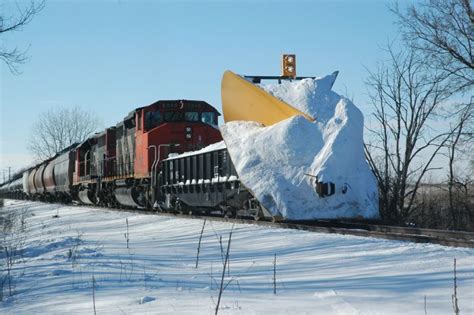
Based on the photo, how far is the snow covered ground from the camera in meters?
4.45

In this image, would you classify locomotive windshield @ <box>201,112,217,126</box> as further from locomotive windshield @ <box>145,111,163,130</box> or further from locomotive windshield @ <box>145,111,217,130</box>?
locomotive windshield @ <box>145,111,163,130</box>

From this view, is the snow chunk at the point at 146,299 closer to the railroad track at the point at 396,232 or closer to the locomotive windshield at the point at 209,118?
the railroad track at the point at 396,232

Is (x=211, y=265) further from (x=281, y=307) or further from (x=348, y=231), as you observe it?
(x=348, y=231)

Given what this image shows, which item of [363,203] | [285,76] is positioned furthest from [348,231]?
[285,76]

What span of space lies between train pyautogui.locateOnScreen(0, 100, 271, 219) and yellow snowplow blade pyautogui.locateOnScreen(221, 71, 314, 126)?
1085 mm

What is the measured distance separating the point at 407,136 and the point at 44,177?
1331 inches

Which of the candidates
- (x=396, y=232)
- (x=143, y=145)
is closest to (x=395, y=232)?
(x=396, y=232)

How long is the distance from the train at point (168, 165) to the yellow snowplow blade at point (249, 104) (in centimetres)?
109

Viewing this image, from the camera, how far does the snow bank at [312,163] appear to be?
992 cm

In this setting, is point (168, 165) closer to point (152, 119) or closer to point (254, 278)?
point (152, 119)

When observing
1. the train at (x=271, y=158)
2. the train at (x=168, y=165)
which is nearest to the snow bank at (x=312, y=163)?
the train at (x=271, y=158)

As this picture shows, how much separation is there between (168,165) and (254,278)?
11.5 metres

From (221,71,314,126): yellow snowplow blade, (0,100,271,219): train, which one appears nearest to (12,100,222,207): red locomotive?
(0,100,271,219): train

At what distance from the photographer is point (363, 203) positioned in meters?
10.1
